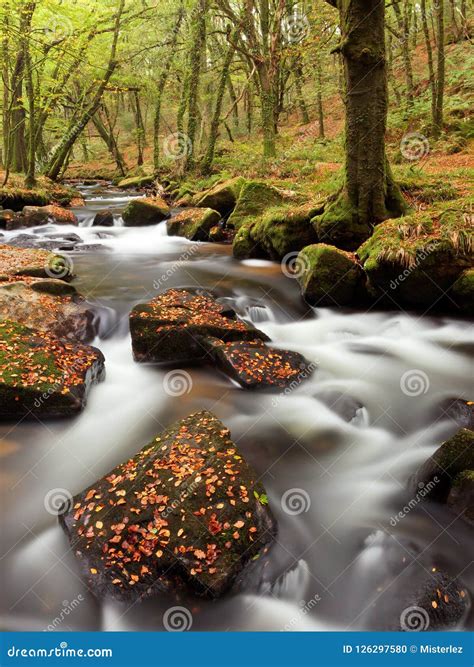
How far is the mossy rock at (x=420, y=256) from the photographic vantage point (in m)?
6.62

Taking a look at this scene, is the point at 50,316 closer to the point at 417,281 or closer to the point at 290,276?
the point at 290,276

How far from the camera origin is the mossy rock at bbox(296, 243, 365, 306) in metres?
7.37

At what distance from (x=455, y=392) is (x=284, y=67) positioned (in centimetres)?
2417

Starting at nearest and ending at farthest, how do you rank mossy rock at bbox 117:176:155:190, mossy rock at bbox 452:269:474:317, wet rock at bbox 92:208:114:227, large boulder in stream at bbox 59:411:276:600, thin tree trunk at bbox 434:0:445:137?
large boulder in stream at bbox 59:411:276:600 < mossy rock at bbox 452:269:474:317 < thin tree trunk at bbox 434:0:445:137 < wet rock at bbox 92:208:114:227 < mossy rock at bbox 117:176:155:190

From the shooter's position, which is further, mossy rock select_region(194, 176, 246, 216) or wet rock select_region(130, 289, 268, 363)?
mossy rock select_region(194, 176, 246, 216)

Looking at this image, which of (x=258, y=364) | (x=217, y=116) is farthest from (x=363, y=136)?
(x=217, y=116)

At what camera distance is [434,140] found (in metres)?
15.0

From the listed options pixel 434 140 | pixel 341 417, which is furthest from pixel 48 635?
pixel 434 140

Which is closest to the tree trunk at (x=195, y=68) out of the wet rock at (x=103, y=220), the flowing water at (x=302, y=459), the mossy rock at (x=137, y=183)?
the mossy rock at (x=137, y=183)

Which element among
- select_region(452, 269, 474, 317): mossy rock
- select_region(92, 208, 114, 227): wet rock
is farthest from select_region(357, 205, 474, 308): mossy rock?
select_region(92, 208, 114, 227): wet rock

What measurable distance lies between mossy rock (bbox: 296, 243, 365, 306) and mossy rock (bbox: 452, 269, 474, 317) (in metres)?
1.46

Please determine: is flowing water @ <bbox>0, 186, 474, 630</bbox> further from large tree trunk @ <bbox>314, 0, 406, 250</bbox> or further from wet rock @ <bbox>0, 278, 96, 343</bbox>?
large tree trunk @ <bbox>314, 0, 406, 250</bbox>

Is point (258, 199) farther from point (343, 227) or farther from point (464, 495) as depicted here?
point (464, 495)

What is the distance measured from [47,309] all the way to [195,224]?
6548 mm
